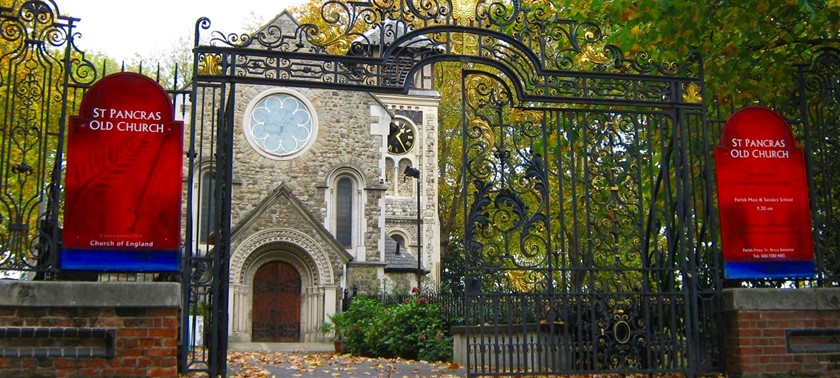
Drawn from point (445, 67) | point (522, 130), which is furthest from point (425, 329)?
point (445, 67)

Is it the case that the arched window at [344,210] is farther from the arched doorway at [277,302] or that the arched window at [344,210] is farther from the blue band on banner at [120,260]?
the blue band on banner at [120,260]

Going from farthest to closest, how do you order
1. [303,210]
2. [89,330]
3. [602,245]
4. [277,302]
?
[277,302] → [303,210] → [602,245] → [89,330]

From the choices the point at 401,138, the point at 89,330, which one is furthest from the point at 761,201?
the point at 401,138

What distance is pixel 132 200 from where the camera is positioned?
830cm

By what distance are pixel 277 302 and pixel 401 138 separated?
45.9 feet

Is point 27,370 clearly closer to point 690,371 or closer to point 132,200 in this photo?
point 132,200

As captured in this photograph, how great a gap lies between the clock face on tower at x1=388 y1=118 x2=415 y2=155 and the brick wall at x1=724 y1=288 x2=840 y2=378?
30.4m

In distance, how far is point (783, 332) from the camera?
363 inches

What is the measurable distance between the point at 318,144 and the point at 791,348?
68.9 ft

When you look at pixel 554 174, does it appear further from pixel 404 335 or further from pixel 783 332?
pixel 404 335

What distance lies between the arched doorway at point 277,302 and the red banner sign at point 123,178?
18595 millimetres

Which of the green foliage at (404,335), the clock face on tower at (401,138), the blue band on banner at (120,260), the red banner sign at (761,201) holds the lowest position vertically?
the green foliage at (404,335)

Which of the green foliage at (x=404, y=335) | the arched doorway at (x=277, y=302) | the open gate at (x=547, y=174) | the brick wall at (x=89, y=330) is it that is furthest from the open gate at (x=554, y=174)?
the arched doorway at (x=277, y=302)

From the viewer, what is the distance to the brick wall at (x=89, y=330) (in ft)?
24.9
